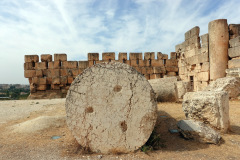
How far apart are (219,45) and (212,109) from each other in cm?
608

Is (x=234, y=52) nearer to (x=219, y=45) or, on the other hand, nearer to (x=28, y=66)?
(x=219, y=45)

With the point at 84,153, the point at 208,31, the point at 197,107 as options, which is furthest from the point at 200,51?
the point at 84,153

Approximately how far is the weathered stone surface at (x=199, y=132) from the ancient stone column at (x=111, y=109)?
964 millimetres

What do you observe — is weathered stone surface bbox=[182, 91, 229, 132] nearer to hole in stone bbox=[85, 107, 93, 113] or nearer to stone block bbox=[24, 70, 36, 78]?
hole in stone bbox=[85, 107, 93, 113]

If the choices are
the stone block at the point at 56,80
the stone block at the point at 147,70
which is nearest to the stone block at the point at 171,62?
the stone block at the point at 147,70

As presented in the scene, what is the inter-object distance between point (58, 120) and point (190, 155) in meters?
3.47

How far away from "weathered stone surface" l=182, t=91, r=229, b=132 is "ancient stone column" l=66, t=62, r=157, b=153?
4.98ft

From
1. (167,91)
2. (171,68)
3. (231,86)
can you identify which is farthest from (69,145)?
(171,68)

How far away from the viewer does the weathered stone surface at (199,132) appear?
3096 mm

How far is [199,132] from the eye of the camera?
3174 millimetres

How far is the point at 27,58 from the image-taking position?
10.6 metres

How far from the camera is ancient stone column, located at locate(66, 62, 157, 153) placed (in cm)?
277

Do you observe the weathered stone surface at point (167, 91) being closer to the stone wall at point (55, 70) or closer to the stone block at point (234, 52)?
the stone block at point (234, 52)

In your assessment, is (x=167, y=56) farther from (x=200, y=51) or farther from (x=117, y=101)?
(x=117, y=101)
